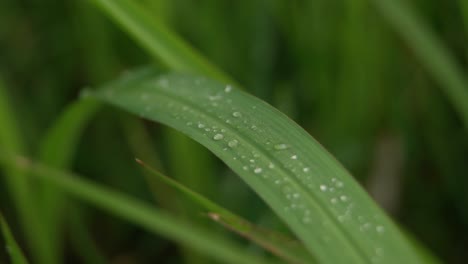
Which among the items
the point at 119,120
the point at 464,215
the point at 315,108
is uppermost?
the point at 119,120

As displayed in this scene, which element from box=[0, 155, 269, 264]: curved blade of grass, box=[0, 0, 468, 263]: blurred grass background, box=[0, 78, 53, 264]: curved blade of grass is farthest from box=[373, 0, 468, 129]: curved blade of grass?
box=[0, 78, 53, 264]: curved blade of grass

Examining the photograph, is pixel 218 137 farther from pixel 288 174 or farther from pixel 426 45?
pixel 426 45

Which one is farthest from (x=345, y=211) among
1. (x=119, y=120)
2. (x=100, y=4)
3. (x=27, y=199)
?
(x=119, y=120)

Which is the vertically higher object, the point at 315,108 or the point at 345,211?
the point at 315,108

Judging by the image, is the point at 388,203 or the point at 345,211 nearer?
the point at 345,211

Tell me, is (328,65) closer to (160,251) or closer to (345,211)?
(160,251)

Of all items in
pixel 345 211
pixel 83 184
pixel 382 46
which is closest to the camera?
pixel 345 211

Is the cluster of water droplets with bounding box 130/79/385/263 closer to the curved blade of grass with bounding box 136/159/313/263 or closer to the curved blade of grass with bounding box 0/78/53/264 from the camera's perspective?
the curved blade of grass with bounding box 136/159/313/263

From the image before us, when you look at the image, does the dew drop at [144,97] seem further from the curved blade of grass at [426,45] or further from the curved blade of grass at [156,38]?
the curved blade of grass at [426,45]
